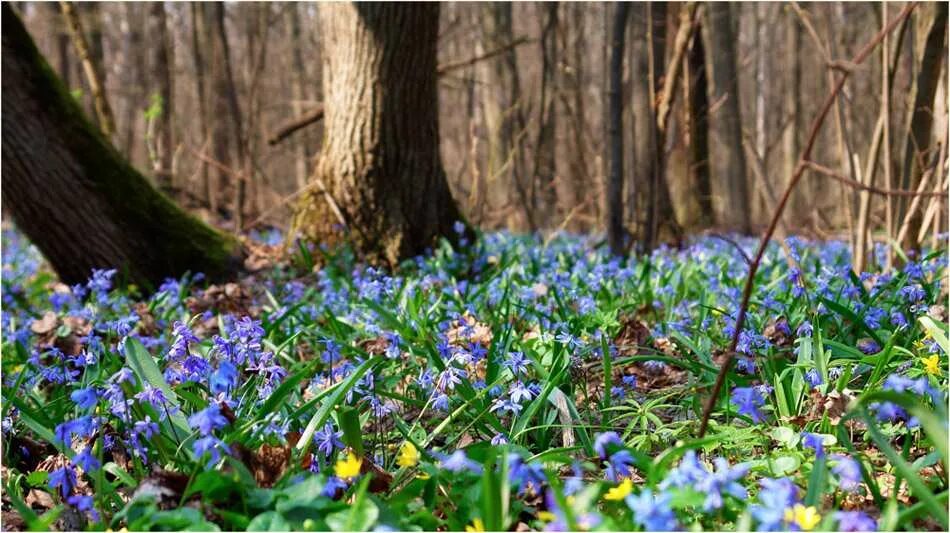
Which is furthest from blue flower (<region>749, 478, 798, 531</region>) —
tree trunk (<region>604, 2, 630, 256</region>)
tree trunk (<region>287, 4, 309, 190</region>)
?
tree trunk (<region>287, 4, 309, 190</region>)

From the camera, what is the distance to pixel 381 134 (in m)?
5.17

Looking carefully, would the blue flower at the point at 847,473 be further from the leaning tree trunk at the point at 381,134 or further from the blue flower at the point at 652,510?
the leaning tree trunk at the point at 381,134

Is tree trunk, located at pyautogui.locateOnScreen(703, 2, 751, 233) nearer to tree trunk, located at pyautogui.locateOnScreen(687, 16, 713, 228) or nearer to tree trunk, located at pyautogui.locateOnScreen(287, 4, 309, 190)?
tree trunk, located at pyautogui.locateOnScreen(687, 16, 713, 228)

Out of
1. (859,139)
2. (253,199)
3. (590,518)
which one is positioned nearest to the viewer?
(590,518)

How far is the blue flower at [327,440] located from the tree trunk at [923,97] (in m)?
3.33

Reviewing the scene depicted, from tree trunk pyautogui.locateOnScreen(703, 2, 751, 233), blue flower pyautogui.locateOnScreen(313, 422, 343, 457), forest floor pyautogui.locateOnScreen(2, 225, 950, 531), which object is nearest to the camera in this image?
forest floor pyautogui.locateOnScreen(2, 225, 950, 531)

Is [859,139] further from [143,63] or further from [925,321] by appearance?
[925,321]

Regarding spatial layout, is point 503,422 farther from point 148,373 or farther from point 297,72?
point 297,72

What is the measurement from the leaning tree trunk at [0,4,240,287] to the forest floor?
114 cm

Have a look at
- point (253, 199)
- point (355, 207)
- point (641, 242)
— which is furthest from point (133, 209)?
point (253, 199)

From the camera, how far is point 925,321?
2230 millimetres

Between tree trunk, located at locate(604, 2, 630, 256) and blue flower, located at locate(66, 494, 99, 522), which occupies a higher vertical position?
tree trunk, located at locate(604, 2, 630, 256)

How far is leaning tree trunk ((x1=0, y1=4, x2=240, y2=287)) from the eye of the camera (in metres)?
4.45

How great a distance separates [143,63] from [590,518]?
55.8 feet
